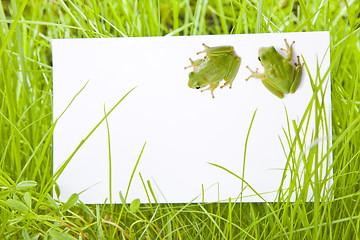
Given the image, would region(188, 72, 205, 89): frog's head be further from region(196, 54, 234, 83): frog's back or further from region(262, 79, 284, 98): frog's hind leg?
region(262, 79, 284, 98): frog's hind leg

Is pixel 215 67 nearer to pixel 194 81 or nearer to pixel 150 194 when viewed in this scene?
pixel 194 81

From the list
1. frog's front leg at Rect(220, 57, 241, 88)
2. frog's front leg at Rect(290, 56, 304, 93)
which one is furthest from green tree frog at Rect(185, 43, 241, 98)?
frog's front leg at Rect(290, 56, 304, 93)

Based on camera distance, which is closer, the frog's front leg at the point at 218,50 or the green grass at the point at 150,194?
the green grass at the point at 150,194

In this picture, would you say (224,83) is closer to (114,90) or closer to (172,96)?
(172,96)

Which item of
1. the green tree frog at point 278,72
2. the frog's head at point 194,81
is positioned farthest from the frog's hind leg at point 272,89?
the frog's head at point 194,81

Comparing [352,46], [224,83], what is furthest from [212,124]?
A: [352,46]

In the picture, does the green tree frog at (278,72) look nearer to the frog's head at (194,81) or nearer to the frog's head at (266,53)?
the frog's head at (266,53)

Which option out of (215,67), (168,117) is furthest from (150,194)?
(215,67)
